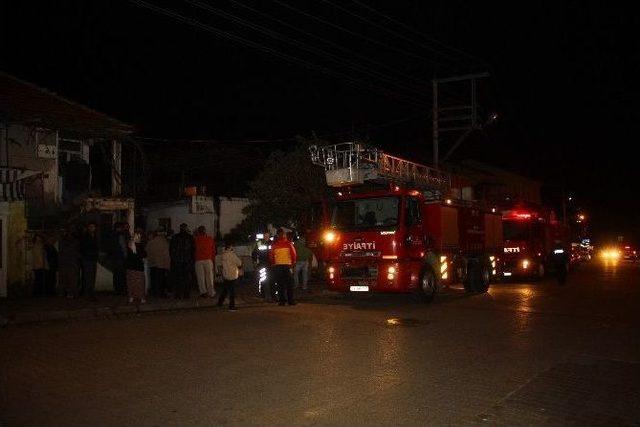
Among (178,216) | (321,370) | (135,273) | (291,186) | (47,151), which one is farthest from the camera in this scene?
(178,216)

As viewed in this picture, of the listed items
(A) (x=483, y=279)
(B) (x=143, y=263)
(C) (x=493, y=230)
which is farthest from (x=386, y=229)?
(C) (x=493, y=230)

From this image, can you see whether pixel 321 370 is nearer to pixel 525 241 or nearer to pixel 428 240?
pixel 428 240

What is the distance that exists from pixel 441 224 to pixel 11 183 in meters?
10.9

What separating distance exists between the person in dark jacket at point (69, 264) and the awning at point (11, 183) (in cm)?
178

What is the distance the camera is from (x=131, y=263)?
1338cm

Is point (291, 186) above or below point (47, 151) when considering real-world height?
below

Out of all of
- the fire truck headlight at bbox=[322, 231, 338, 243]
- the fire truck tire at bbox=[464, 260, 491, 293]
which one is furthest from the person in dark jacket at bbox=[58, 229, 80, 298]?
the fire truck tire at bbox=[464, 260, 491, 293]

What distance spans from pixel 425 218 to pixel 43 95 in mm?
12738

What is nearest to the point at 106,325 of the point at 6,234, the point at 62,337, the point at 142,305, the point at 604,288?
the point at 62,337

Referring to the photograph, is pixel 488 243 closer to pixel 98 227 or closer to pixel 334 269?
pixel 334 269

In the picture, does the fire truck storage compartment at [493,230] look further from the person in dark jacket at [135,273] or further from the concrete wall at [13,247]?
the concrete wall at [13,247]

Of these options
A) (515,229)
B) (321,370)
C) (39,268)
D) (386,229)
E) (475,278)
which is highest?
(515,229)

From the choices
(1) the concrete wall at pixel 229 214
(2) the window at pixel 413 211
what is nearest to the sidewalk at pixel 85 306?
(2) the window at pixel 413 211

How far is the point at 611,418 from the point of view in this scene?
5672 mm
